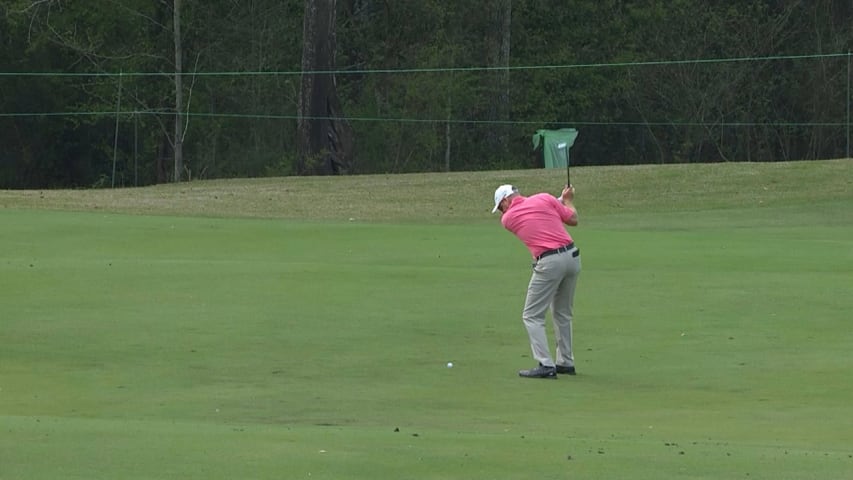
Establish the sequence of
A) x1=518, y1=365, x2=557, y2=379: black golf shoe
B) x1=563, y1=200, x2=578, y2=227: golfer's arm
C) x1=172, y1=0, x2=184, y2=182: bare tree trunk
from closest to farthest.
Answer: x1=518, y1=365, x2=557, y2=379: black golf shoe
x1=563, y1=200, x2=578, y2=227: golfer's arm
x1=172, y1=0, x2=184, y2=182: bare tree trunk

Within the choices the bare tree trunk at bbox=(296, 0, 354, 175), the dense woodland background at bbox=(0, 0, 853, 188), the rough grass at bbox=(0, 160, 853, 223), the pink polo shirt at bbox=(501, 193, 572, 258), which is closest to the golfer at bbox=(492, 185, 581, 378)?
the pink polo shirt at bbox=(501, 193, 572, 258)

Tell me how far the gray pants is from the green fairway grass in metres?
0.27

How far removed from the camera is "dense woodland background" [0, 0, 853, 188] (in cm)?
5066

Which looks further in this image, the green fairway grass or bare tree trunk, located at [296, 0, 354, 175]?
bare tree trunk, located at [296, 0, 354, 175]

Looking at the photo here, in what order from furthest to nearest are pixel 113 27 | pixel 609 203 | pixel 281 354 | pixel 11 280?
pixel 113 27, pixel 609 203, pixel 11 280, pixel 281 354

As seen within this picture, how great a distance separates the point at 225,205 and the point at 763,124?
23094 mm

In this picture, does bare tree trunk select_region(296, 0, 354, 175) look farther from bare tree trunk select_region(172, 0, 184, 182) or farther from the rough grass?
the rough grass

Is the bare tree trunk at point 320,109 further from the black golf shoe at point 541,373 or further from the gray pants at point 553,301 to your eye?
the black golf shoe at point 541,373

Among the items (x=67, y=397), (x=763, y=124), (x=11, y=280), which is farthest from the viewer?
(x=763, y=124)

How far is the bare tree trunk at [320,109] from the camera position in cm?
4412

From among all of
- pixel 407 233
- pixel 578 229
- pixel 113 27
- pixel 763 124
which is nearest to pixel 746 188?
pixel 578 229

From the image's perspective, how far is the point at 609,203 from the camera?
32906mm

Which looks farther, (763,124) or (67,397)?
(763,124)

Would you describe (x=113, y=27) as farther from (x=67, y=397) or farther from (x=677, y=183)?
(x=67, y=397)
